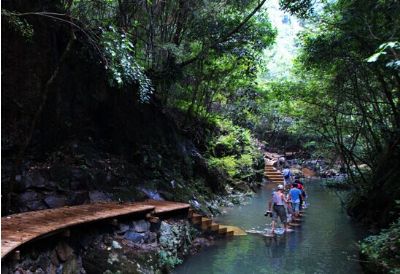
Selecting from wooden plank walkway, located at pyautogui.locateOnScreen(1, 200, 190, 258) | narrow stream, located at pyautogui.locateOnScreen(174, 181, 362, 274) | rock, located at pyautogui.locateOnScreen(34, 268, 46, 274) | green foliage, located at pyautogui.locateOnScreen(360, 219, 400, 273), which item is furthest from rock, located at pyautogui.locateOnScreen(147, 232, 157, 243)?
green foliage, located at pyautogui.locateOnScreen(360, 219, 400, 273)

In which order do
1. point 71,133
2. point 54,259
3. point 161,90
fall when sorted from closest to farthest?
1. point 54,259
2. point 71,133
3. point 161,90

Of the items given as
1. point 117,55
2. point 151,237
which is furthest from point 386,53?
point 151,237

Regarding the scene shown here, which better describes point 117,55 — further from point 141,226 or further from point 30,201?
point 141,226

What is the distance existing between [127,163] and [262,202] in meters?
9.79

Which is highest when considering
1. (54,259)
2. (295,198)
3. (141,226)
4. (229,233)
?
(295,198)

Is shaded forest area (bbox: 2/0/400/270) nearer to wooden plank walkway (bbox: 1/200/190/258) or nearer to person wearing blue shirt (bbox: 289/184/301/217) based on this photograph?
wooden plank walkway (bbox: 1/200/190/258)

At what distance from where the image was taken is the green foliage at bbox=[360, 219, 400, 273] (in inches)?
283

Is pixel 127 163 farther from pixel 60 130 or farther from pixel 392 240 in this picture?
pixel 392 240

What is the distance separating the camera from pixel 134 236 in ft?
28.0

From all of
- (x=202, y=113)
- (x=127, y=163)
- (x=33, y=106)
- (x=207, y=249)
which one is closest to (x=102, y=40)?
(x=33, y=106)

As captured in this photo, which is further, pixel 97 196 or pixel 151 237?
pixel 97 196

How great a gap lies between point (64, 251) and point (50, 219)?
59cm

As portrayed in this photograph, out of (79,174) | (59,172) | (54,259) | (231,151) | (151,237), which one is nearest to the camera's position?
(54,259)

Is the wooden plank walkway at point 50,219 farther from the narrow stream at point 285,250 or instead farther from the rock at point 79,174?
the narrow stream at point 285,250
